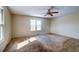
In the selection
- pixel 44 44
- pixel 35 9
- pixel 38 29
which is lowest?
pixel 44 44

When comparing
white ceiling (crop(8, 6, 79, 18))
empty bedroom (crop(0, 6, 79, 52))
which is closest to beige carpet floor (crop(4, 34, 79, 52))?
empty bedroom (crop(0, 6, 79, 52))

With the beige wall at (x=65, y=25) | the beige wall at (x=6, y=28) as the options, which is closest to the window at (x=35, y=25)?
the beige wall at (x=65, y=25)

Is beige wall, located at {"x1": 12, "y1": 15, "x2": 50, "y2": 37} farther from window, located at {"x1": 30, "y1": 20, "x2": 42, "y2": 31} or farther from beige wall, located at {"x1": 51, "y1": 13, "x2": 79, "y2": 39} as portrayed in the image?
beige wall, located at {"x1": 51, "y1": 13, "x2": 79, "y2": 39}

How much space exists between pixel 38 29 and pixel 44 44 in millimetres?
323

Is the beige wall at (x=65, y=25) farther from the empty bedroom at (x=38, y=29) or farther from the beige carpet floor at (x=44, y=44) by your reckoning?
the beige carpet floor at (x=44, y=44)

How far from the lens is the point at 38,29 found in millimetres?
1536

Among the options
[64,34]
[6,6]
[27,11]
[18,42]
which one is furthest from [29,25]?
[64,34]

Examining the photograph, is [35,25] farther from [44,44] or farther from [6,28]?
[6,28]

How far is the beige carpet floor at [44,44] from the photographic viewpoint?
4.38 ft

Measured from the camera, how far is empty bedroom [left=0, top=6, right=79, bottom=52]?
1.32 metres

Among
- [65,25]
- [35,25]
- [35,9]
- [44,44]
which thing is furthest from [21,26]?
[65,25]

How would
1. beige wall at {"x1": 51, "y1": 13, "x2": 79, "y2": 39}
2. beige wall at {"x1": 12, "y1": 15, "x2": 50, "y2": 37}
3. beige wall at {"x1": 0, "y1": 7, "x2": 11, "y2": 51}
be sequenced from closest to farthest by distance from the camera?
beige wall at {"x1": 0, "y1": 7, "x2": 11, "y2": 51}
beige wall at {"x1": 12, "y1": 15, "x2": 50, "y2": 37}
beige wall at {"x1": 51, "y1": 13, "x2": 79, "y2": 39}
